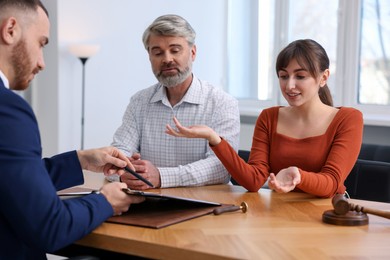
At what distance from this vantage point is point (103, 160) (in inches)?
84.0

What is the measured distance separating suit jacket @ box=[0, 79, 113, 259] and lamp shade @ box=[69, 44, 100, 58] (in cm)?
291

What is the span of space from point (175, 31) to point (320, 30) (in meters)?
2.76

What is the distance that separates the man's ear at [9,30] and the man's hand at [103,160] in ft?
1.89

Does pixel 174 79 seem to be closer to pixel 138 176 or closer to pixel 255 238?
pixel 138 176

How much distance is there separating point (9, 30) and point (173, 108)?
124 cm

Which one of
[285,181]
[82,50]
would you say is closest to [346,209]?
[285,181]

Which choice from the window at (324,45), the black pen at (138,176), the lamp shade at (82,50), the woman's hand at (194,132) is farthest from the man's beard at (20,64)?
the window at (324,45)

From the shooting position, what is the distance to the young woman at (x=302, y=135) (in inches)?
91.2

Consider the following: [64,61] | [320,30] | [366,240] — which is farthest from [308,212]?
[320,30]

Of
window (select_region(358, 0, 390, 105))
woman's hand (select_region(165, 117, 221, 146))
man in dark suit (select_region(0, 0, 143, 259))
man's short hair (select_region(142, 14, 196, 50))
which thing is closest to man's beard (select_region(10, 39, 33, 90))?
man in dark suit (select_region(0, 0, 143, 259))

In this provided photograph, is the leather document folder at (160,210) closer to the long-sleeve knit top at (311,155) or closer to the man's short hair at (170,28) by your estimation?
the long-sleeve knit top at (311,155)

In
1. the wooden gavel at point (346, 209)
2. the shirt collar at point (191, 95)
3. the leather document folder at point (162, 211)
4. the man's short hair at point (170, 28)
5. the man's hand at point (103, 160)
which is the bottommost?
the leather document folder at point (162, 211)

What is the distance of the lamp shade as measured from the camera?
14.7 ft

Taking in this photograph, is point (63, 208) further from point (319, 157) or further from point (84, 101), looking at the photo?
point (84, 101)
